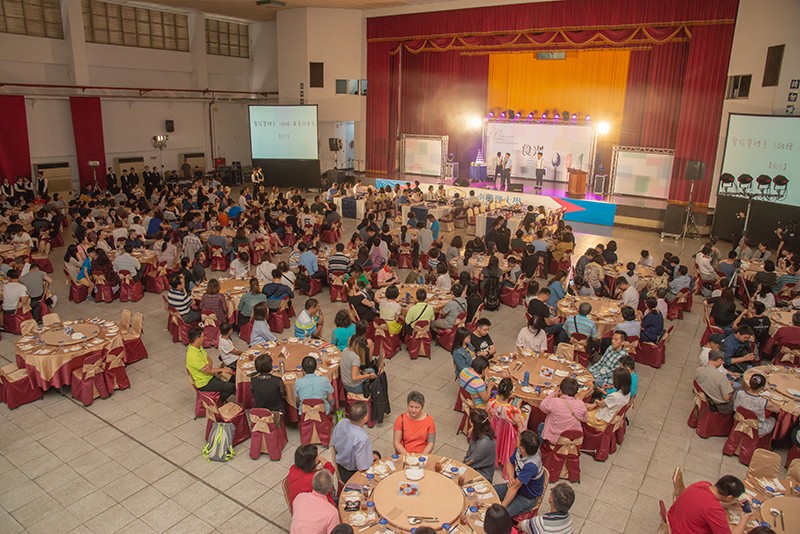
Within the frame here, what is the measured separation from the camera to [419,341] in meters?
9.91

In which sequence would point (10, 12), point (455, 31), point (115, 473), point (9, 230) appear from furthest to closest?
point (455, 31) → point (10, 12) → point (9, 230) → point (115, 473)

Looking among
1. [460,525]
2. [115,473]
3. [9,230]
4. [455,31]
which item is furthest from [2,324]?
[455,31]

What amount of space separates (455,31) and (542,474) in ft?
70.7

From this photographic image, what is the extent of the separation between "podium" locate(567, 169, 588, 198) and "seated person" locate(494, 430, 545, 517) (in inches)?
695

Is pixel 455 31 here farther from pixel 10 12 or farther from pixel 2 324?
pixel 2 324

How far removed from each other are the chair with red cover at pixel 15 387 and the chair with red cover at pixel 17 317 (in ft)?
8.34

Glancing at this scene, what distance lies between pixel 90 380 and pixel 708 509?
26.0ft

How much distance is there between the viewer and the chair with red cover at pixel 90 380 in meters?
8.28

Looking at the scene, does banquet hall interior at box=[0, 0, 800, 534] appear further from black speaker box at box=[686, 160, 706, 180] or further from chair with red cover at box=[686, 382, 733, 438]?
black speaker box at box=[686, 160, 706, 180]

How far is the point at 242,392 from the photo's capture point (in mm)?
7734

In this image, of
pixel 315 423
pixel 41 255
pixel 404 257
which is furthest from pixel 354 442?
pixel 41 255

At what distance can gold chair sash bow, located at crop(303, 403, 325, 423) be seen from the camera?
706 cm

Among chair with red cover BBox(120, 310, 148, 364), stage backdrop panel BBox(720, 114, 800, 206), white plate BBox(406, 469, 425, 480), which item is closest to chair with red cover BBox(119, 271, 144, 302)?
chair with red cover BBox(120, 310, 148, 364)

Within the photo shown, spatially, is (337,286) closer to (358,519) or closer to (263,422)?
(263,422)
